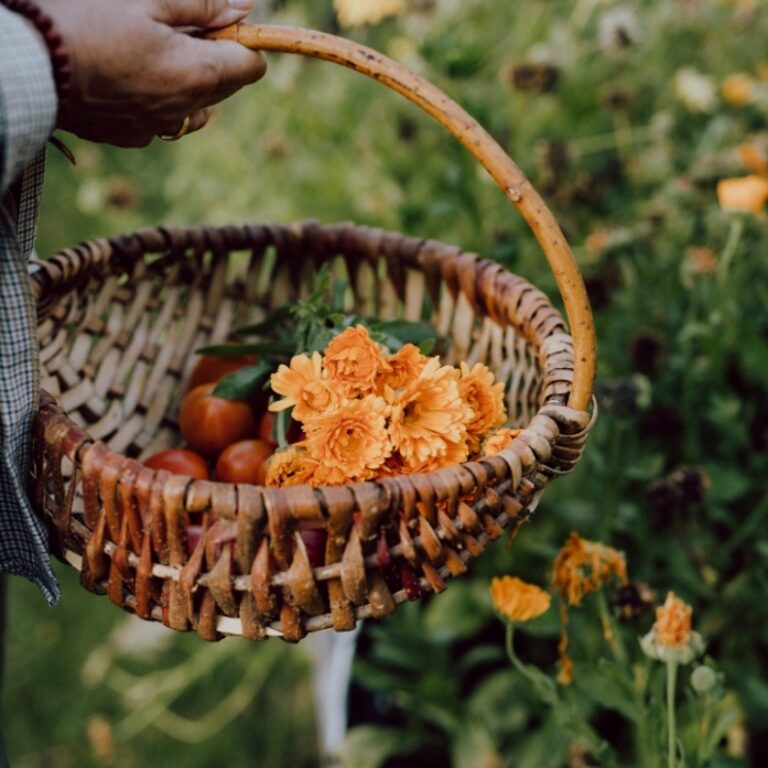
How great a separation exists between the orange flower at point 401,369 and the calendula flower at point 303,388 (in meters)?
0.04

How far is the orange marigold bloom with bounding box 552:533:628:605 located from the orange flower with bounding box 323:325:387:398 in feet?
0.81

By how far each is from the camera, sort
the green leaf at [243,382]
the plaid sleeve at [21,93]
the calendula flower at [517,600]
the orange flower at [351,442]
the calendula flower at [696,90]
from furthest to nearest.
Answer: the calendula flower at [696,90] → the green leaf at [243,382] → the calendula flower at [517,600] → the orange flower at [351,442] → the plaid sleeve at [21,93]

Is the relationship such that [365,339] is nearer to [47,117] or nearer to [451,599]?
[47,117]

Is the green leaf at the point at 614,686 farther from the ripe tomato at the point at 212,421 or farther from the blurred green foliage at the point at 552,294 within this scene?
the ripe tomato at the point at 212,421

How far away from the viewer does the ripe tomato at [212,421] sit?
33.0 inches

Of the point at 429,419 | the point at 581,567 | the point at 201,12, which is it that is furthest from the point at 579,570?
the point at 201,12

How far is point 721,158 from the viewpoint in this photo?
4.38 ft

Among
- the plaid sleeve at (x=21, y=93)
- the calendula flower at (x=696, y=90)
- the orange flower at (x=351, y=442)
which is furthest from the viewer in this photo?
the calendula flower at (x=696, y=90)

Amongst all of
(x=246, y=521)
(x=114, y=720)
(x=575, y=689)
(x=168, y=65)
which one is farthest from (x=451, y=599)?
(x=168, y=65)

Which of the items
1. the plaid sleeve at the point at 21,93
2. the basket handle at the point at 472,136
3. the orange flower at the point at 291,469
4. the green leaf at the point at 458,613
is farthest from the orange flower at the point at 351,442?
the green leaf at the point at 458,613

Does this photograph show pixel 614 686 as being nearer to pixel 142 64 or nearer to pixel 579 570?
pixel 579 570

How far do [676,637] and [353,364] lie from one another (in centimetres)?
34

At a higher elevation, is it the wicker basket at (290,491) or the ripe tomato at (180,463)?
the wicker basket at (290,491)

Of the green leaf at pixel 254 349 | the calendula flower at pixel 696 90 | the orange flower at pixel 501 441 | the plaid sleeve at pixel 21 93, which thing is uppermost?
the plaid sleeve at pixel 21 93
